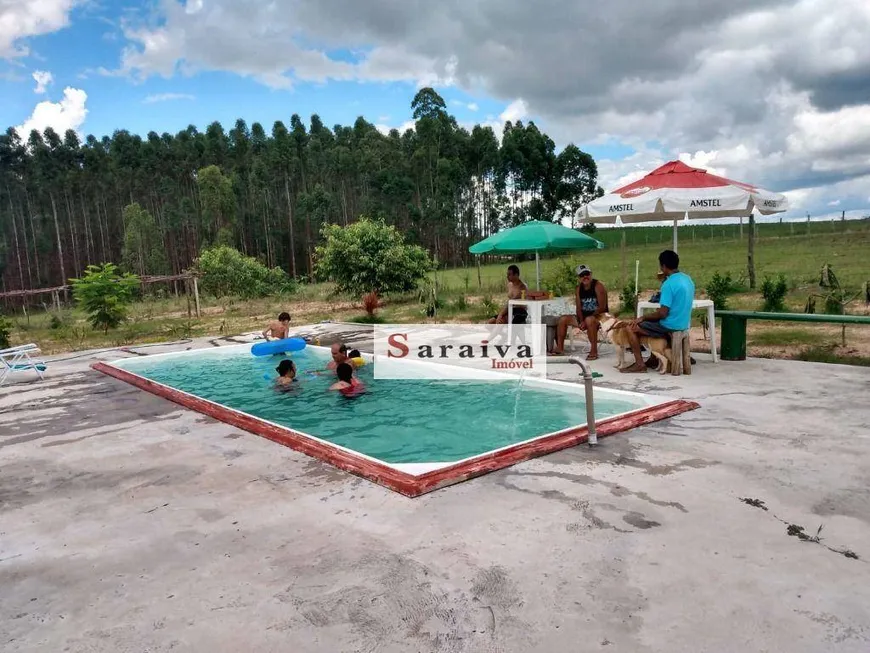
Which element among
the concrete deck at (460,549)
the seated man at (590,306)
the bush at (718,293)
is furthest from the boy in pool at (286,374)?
the bush at (718,293)

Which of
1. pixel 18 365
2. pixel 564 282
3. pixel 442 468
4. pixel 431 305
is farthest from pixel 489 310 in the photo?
pixel 442 468

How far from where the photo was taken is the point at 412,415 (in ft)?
23.2

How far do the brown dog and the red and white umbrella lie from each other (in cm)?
158

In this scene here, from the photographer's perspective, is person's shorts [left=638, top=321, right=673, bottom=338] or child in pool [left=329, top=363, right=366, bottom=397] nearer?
person's shorts [left=638, top=321, right=673, bottom=338]

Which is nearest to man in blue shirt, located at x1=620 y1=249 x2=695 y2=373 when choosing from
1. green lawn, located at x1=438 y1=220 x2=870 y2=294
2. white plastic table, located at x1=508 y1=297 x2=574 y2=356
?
white plastic table, located at x1=508 y1=297 x2=574 y2=356

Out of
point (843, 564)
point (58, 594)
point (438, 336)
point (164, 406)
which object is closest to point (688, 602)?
point (843, 564)

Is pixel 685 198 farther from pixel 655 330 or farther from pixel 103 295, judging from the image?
pixel 103 295

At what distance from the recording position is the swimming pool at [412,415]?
4.40m

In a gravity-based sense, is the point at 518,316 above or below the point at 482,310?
above

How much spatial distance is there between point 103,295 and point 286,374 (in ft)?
31.9

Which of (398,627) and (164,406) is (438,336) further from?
(398,627)

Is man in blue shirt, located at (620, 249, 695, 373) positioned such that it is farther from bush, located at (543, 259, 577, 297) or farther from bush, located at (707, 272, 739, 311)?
bush, located at (543, 259, 577, 297)

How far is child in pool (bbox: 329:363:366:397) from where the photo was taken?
7878mm

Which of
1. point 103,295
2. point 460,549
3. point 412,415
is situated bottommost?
point 412,415
